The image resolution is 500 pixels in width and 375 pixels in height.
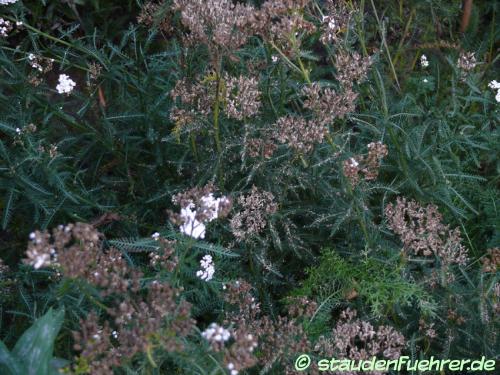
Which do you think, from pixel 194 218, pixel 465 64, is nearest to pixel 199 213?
pixel 194 218

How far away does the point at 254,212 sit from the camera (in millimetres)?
2963

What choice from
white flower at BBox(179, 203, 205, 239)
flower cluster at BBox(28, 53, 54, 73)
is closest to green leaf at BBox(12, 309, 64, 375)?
white flower at BBox(179, 203, 205, 239)

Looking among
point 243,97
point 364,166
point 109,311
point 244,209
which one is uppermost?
point 243,97

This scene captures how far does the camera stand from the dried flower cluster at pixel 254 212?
2914 millimetres

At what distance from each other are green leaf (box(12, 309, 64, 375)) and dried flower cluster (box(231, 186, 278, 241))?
2.66 feet

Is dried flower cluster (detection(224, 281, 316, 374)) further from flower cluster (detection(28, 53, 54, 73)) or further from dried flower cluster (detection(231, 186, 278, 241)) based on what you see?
flower cluster (detection(28, 53, 54, 73))

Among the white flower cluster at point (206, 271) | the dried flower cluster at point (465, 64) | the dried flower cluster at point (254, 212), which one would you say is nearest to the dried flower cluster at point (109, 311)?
the white flower cluster at point (206, 271)

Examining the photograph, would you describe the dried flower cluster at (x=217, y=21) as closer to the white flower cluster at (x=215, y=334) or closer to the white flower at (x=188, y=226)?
the white flower at (x=188, y=226)

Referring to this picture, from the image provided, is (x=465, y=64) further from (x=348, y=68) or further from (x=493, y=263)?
(x=493, y=263)

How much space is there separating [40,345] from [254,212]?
103cm

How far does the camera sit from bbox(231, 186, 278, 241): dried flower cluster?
9.56 ft

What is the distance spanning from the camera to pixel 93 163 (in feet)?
12.5

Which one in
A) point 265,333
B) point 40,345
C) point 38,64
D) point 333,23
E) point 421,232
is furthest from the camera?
point 38,64

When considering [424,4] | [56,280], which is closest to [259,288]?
[56,280]
